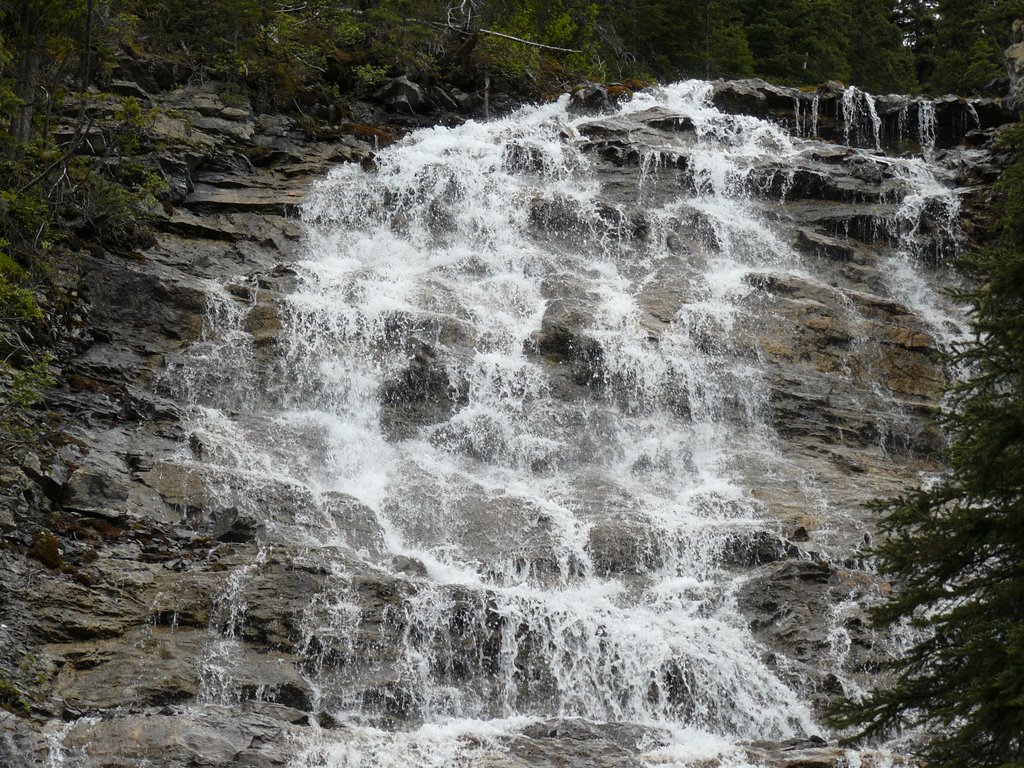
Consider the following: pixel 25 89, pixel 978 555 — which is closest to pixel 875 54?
pixel 25 89

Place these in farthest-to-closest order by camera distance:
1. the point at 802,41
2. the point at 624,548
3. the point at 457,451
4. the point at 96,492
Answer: the point at 802,41 < the point at 457,451 < the point at 624,548 < the point at 96,492

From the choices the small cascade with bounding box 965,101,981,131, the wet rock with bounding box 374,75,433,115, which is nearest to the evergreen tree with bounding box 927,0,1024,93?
the small cascade with bounding box 965,101,981,131

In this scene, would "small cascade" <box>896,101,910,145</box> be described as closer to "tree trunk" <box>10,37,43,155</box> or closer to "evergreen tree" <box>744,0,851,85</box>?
"evergreen tree" <box>744,0,851,85</box>

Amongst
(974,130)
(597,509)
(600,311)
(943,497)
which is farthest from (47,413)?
(974,130)

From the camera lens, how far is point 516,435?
18.5m

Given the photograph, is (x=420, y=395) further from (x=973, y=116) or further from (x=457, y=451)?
(x=973, y=116)

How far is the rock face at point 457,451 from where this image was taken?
41.2ft

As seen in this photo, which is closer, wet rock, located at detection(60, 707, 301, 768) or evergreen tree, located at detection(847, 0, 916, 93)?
wet rock, located at detection(60, 707, 301, 768)

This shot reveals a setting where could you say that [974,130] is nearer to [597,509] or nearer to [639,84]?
[639,84]

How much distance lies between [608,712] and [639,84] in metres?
22.6

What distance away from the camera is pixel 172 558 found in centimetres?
1391

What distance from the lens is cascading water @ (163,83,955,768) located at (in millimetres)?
13422

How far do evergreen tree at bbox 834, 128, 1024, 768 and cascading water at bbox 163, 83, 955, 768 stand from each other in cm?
368

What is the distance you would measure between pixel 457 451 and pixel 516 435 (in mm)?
1117
